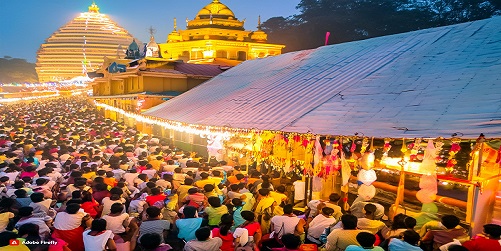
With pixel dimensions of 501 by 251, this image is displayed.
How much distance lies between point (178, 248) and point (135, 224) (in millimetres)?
911

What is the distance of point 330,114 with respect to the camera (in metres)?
8.31

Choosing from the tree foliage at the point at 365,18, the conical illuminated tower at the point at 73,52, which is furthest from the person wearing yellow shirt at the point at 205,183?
the conical illuminated tower at the point at 73,52

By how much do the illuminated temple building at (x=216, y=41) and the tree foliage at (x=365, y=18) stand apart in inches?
465

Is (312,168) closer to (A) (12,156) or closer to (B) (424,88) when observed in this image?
(B) (424,88)

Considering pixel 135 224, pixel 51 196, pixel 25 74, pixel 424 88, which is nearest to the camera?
pixel 135 224

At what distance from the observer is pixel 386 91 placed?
8.37 m

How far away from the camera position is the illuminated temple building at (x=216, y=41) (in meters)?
37.7

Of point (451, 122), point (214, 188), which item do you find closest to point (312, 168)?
point (214, 188)

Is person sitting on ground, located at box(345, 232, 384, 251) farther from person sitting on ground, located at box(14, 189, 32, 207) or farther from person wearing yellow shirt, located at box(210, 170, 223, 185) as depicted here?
person sitting on ground, located at box(14, 189, 32, 207)

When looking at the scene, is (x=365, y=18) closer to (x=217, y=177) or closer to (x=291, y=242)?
(x=217, y=177)

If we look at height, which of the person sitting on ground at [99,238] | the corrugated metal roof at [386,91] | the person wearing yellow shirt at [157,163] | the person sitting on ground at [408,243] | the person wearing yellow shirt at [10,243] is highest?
the corrugated metal roof at [386,91]

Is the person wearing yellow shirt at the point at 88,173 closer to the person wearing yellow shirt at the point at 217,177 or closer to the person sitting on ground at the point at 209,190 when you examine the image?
the person wearing yellow shirt at the point at 217,177

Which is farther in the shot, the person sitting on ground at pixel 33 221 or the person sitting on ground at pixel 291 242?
the person sitting on ground at pixel 33 221

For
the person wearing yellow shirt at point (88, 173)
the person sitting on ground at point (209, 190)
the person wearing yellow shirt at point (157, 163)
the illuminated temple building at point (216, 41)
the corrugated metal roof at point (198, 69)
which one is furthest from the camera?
the illuminated temple building at point (216, 41)
